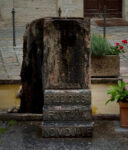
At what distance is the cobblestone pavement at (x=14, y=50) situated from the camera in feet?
29.5

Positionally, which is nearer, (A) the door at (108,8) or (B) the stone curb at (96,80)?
(B) the stone curb at (96,80)

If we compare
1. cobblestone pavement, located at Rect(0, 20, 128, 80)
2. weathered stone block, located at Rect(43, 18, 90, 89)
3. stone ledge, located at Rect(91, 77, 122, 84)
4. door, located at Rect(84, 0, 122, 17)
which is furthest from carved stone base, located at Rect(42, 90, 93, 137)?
door, located at Rect(84, 0, 122, 17)

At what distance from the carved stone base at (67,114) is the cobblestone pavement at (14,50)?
3.28m

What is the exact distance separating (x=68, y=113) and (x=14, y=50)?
21.8 ft

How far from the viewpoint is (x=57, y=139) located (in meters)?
5.05

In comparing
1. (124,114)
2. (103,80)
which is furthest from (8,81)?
(124,114)

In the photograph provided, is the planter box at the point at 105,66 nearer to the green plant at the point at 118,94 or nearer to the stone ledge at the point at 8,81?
the stone ledge at the point at 8,81

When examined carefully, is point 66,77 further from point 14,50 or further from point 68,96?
point 14,50

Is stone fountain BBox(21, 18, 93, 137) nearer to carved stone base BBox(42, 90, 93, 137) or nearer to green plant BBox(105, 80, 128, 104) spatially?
carved stone base BBox(42, 90, 93, 137)

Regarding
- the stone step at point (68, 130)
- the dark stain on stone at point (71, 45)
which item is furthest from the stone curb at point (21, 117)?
the dark stain on stone at point (71, 45)

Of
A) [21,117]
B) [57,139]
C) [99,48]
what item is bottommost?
[57,139]

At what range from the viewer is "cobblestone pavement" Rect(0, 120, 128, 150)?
4.79 m

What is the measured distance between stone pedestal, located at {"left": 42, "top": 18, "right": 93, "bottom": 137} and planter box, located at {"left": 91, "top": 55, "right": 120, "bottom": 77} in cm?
273

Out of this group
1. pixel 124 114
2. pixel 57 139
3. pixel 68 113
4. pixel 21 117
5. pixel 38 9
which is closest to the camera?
pixel 57 139
